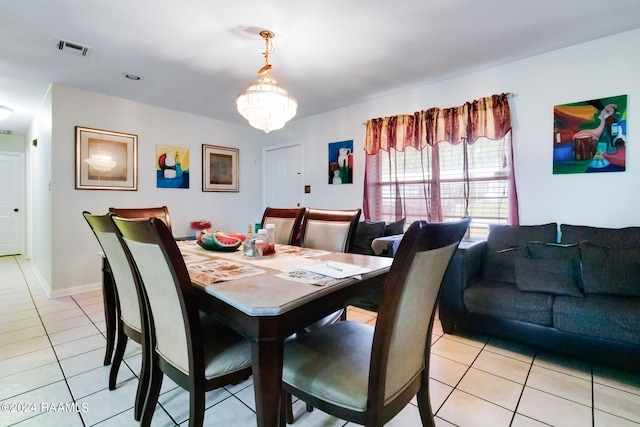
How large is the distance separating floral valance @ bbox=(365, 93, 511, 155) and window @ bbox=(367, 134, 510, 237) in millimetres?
90

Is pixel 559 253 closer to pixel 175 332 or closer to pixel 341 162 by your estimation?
pixel 175 332

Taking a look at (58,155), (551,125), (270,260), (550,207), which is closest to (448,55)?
(551,125)

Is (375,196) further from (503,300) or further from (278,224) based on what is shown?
(503,300)

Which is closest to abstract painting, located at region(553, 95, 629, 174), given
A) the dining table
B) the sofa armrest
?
the sofa armrest

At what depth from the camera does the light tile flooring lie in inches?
57.0

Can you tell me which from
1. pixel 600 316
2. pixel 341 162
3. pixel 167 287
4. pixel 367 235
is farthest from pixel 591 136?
pixel 167 287

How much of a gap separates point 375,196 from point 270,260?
7.72ft

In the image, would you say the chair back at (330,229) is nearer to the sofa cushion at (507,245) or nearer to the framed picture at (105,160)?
the sofa cushion at (507,245)

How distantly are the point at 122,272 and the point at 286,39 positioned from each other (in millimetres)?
2019

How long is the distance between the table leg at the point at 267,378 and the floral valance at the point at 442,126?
2.83 meters

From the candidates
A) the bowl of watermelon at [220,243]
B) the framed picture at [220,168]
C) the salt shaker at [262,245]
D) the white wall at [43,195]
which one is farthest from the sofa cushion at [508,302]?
the white wall at [43,195]

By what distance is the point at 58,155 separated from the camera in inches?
128

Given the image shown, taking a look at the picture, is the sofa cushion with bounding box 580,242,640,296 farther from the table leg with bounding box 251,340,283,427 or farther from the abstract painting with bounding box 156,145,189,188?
the abstract painting with bounding box 156,145,189,188

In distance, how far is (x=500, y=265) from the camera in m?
2.46
